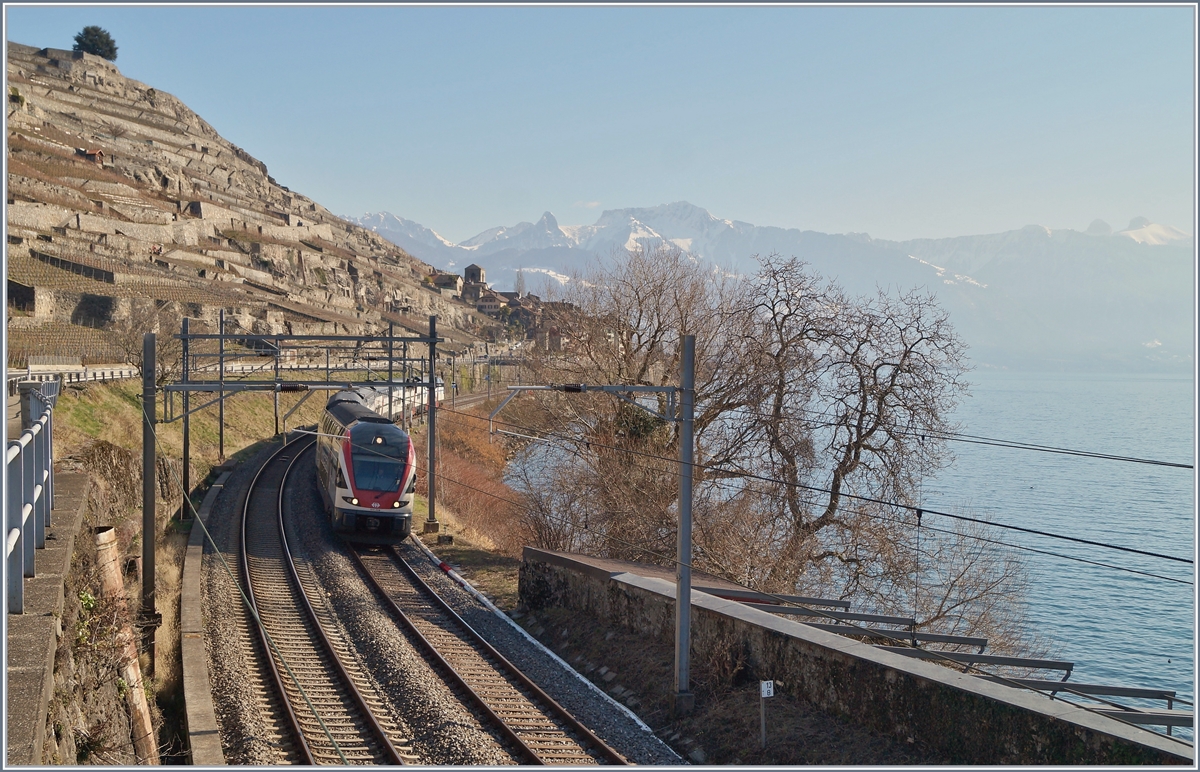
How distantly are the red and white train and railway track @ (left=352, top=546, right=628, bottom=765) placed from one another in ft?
7.50

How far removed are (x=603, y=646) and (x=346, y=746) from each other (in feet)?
19.3

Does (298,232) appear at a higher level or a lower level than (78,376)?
higher

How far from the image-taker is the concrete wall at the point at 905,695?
8.57 m

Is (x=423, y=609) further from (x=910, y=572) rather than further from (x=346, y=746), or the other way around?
(x=910, y=572)

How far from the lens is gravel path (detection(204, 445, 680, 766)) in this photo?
11.6 metres

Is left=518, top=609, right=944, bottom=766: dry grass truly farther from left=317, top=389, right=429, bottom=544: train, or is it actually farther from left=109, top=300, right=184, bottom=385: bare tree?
left=109, top=300, right=184, bottom=385: bare tree

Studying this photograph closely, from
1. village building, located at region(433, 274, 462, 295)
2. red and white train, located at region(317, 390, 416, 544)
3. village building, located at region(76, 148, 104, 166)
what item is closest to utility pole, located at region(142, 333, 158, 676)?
red and white train, located at region(317, 390, 416, 544)

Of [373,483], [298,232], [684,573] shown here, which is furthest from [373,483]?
[298,232]

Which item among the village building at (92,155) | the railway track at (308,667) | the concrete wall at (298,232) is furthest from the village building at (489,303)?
the railway track at (308,667)

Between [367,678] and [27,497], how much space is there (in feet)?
25.3

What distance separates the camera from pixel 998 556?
29766 millimetres

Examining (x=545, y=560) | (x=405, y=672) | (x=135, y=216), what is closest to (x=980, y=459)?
(x=545, y=560)

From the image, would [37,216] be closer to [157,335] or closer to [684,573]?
[157,335]

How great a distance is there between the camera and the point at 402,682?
1391cm
